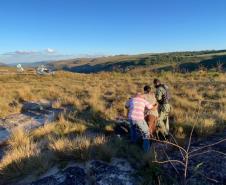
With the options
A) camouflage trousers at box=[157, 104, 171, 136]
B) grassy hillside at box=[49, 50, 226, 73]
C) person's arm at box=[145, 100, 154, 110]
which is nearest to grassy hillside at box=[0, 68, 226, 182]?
camouflage trousers at box=[157, 104, 171, 136]

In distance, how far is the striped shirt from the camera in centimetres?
807

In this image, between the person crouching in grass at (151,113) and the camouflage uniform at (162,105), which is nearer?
the person crouching in grass at (151,113)

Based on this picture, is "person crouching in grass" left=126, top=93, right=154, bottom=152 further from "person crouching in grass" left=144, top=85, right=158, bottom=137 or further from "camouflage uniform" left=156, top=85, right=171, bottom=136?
"camouflage uniform" left=156, top=85, right=171, bottom=136

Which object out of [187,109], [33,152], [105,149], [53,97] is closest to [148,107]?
[105,149]

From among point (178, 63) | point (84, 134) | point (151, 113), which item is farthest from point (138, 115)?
point (178, 63)

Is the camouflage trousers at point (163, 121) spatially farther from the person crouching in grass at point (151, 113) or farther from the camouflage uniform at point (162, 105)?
the person crouching in grass at point (151, 113)

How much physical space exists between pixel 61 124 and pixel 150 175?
5.10 m

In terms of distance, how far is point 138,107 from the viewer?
8102 millimetres

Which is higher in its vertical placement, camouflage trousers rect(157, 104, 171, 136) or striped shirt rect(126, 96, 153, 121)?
striped shirt rect(126, 96, 153, 121)

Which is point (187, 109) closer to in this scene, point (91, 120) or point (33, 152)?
point (91, 120)

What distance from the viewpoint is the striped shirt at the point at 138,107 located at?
26.5 feet

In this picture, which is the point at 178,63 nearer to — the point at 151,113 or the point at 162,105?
the point at 162,105

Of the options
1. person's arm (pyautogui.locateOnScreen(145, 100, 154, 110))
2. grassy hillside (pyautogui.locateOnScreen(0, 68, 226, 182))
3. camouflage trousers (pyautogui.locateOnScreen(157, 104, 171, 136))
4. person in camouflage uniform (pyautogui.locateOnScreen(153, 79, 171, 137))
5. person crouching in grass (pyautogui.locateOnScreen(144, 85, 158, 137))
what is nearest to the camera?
grassy hillside (pyautogui.locateOnScreen(0, 68, 226, 182))

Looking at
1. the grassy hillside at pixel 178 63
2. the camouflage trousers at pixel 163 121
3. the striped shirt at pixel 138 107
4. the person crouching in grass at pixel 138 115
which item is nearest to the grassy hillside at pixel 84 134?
the camouflage trousers at pixel 163 121
